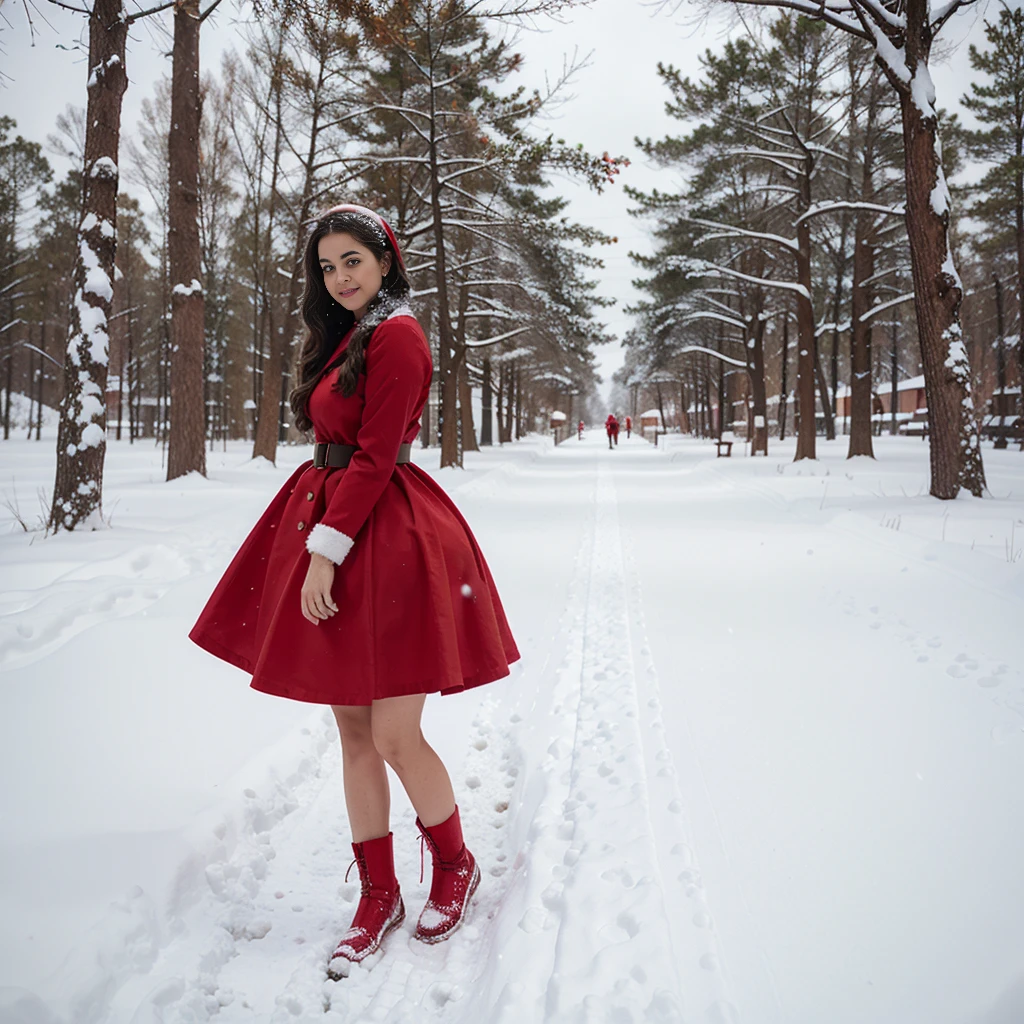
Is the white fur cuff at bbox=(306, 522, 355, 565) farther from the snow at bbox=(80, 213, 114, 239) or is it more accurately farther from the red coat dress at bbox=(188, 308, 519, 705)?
the snow at bbox=(80, 213, 114, 239)

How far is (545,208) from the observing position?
64.0 ft

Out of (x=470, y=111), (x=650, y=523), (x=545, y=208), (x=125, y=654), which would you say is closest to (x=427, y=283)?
(x=545, y=208)

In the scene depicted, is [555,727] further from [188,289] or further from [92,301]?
[188,289]

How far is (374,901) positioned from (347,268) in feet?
6.25

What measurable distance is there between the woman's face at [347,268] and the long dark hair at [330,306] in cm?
2

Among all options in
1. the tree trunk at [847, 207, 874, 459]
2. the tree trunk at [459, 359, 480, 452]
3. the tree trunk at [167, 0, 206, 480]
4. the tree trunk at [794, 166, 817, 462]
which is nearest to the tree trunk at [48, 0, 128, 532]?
the tree trunk at [167, 0, 206, 480]

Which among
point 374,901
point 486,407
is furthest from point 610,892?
point 486,407

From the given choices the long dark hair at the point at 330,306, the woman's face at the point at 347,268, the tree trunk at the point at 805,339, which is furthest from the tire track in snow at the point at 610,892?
the tree trunk at the point at 805,339

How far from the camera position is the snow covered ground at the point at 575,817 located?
1973mm

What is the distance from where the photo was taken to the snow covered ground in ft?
6.47

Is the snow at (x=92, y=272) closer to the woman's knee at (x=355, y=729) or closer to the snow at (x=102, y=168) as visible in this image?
the snow at (x=102, y=168)

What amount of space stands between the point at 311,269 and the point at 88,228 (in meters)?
5.72

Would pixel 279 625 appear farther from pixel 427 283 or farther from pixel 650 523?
pixel 427 283

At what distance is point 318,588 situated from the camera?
202 cm
